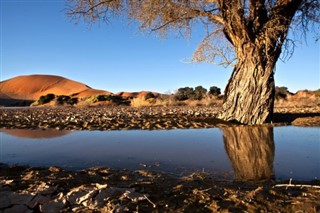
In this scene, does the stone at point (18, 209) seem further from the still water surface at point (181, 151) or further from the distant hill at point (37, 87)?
the distant hill at point (37, 87)

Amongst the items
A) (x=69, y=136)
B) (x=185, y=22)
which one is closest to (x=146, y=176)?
(x=69, y=136)

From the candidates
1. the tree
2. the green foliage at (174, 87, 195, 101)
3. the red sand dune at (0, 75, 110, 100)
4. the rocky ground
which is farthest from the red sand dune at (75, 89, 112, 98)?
the rocky ground

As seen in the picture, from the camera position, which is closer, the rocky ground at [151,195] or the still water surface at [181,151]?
the rocky ground at [151,195]

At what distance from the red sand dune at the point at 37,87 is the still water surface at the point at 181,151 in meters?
38.7

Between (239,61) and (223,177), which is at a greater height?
(239,61)

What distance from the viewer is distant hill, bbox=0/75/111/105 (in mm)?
47750

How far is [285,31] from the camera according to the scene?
9.30m

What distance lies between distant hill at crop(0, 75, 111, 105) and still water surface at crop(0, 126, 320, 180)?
38186 millimetres

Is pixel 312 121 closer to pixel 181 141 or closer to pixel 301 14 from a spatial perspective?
pixel 301 14

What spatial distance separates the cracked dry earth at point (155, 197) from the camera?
8.37ft

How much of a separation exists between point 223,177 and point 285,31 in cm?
675

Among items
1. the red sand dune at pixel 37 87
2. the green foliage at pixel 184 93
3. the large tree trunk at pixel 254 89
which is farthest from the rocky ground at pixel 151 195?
the red sand dune at pixel 37 87

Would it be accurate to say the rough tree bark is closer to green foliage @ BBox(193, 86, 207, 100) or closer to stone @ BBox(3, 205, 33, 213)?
stone @ BBox(3, 205, 33, 213)

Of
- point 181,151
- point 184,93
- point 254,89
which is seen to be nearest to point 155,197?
point 181,151
